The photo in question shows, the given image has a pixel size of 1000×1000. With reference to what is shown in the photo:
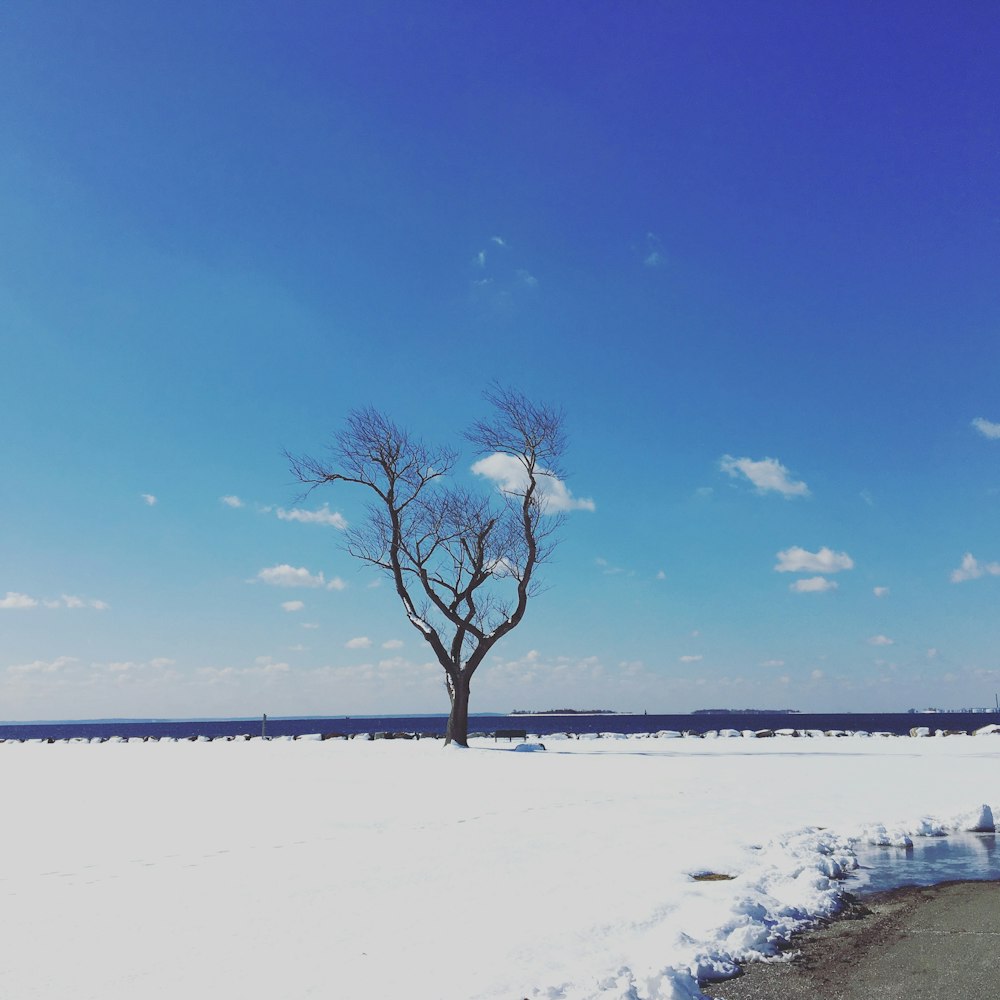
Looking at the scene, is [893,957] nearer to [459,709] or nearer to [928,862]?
[928,862]

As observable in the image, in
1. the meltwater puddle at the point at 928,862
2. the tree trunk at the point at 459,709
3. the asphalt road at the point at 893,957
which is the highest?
the tree trunk at the point at 459,709

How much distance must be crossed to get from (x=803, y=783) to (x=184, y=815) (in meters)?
10.6

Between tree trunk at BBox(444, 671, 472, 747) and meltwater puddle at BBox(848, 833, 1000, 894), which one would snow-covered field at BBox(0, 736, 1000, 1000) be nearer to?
meltwater puddle at BBox(848, 833, 1000, 894)

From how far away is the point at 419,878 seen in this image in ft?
22.2

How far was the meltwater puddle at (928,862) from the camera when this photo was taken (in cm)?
725

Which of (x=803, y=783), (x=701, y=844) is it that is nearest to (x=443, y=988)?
(x=701, y=844)

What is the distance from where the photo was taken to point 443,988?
4.30 metres

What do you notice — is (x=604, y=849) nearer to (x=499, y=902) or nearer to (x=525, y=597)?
(x=499, y=902)

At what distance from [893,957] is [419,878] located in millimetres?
3691

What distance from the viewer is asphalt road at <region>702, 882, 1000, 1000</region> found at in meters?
4.51

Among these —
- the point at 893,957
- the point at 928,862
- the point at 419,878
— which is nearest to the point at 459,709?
the point at 928,862

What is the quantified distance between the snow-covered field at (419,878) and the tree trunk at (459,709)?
29.7ft

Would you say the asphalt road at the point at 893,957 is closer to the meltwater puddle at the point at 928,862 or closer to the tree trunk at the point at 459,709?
the meltwater puddle at the point at 928,862

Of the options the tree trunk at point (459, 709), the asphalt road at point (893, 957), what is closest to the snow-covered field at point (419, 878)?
the asphalt road at point (893, 957)
